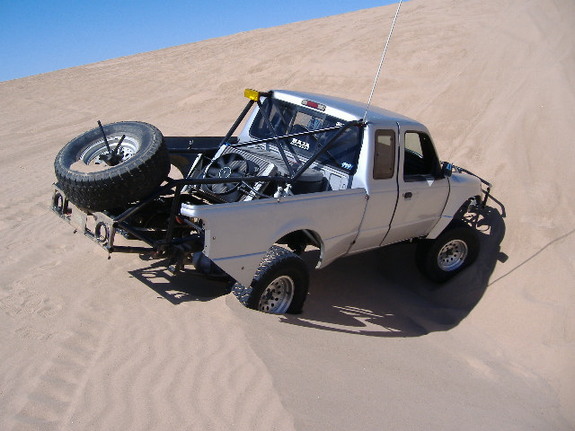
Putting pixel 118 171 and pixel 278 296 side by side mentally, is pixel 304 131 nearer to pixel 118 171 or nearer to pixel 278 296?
pixel 278 296

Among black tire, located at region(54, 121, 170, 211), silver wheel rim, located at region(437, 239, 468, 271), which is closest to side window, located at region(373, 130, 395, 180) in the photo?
silver wheel rim, located at region(437, 239, 468, 271)

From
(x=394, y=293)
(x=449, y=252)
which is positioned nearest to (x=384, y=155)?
(x=394, y=293)

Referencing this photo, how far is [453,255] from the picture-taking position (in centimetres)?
716

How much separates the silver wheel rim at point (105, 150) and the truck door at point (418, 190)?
8.84ft

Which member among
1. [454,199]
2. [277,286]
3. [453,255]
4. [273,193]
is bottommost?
[453,255]

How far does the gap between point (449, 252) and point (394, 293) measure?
949 mm

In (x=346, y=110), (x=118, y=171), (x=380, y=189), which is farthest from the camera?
(x=346, y=110)

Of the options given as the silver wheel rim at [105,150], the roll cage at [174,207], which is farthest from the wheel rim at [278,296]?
the silver wheel rim at [105,150]

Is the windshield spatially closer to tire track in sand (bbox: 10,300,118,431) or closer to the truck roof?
the truck roof

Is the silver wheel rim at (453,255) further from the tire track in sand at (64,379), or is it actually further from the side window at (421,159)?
the tire track in sand at (64,379)

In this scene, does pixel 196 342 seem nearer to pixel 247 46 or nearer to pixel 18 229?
pixel 18 229

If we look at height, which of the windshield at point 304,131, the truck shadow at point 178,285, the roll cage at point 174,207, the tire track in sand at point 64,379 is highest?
the windshield at point 304,131

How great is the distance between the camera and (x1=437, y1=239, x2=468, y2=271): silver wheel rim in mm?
7012

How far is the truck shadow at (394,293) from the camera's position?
564 centimetres
